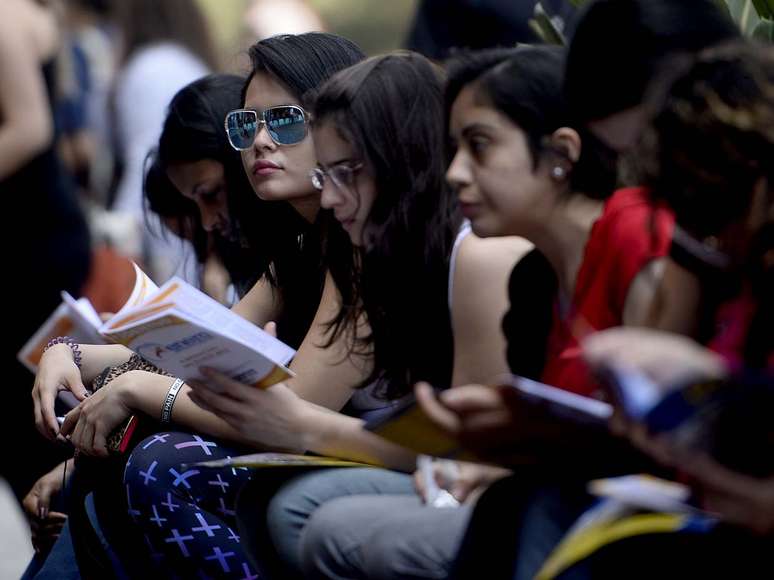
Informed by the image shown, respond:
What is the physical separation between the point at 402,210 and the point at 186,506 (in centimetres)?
69

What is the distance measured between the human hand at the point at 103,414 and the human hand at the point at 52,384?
24 cm

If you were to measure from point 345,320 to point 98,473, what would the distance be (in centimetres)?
65

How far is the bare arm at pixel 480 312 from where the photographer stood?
8.77 ft

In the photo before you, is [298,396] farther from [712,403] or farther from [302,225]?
[712,403]

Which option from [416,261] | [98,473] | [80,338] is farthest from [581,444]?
[80,338]

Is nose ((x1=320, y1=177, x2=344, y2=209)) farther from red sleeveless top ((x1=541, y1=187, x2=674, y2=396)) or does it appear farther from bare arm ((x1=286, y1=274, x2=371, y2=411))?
red sleeveless top ((x1=541, y1=187, x2=674, y2=396))

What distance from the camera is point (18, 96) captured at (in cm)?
418

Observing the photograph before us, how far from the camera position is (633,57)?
2385 millimetres

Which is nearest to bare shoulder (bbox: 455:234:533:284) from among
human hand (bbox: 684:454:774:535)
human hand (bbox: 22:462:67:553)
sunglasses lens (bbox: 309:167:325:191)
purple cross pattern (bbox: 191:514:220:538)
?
sunglasses lens (bbox: 309:167:325:191)

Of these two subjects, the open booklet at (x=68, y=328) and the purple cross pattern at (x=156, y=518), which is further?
the open booklet at (x=68, y=328)

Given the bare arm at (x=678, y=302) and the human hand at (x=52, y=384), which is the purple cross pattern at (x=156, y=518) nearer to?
the human hand at (x=52, y=384)

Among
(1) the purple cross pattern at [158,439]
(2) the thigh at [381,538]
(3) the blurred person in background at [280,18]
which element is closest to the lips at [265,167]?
(1) the purple cross pattern at [158,439]

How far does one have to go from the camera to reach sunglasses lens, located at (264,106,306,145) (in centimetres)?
323

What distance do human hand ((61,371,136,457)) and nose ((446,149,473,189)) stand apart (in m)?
0.90
